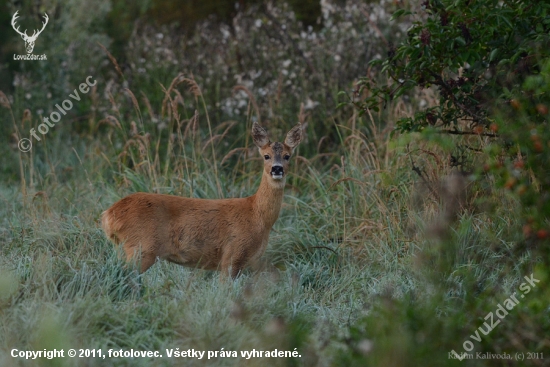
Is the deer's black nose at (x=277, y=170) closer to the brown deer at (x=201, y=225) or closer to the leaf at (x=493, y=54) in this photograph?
the brown deer at (x=201, y=225)

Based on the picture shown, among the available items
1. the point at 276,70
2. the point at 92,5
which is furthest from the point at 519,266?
the point at 92,5

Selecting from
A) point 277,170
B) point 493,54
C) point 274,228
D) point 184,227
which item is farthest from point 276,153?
point 493,54

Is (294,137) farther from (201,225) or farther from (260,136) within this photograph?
(201,225)

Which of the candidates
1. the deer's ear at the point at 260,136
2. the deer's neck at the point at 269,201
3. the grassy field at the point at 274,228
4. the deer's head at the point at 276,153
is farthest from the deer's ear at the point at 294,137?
the grassy field at the point at 274,228

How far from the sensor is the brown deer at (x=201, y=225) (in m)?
5.71

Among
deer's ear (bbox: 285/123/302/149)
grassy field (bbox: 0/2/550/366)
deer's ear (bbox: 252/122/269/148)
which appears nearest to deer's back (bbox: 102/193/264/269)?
grassy field (bbox: 0/2/550/366)

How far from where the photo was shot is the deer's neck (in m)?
6.10

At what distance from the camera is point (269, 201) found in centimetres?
613

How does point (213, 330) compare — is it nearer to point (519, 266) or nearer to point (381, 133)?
point (519, 266)

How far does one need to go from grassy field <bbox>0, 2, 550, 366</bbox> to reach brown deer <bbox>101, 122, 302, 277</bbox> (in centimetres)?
25

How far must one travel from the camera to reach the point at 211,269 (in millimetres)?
6074

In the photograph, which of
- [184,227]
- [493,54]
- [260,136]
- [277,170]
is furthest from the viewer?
[260,136]

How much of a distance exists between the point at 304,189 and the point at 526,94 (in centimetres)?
324

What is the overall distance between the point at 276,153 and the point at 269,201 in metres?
0.38
